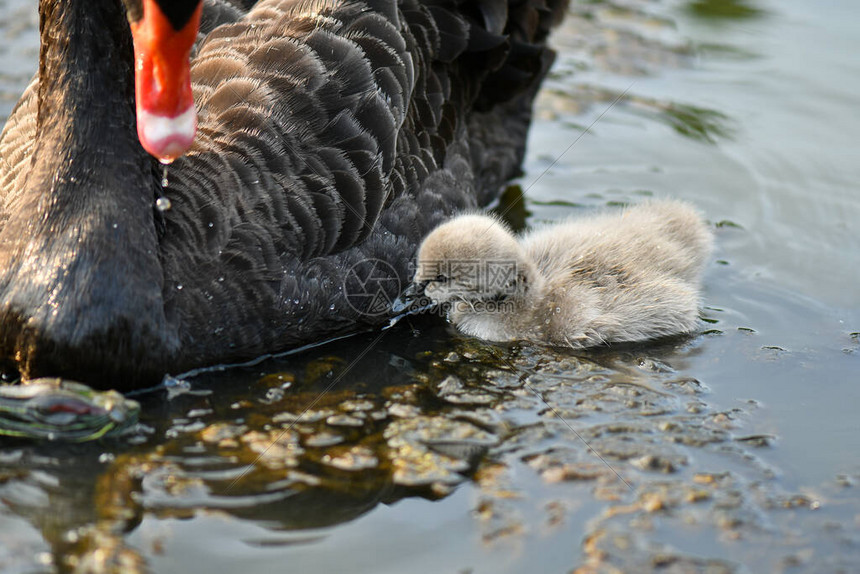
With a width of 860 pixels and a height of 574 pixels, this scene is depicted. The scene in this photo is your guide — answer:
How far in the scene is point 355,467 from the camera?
3678 mm

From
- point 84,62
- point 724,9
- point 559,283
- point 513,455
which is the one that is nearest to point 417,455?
point 513,455

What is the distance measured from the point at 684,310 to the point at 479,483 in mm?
1602

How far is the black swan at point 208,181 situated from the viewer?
3855 millimetres

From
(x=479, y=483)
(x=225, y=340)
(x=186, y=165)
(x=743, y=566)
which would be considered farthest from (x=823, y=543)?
(x=186, y=165)

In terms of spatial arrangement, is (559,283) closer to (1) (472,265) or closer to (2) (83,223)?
(1) (472,265)

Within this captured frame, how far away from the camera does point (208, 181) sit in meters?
4.26

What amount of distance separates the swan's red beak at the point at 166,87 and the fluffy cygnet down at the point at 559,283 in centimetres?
132

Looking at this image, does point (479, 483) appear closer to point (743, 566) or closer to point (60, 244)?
point (743, 566)

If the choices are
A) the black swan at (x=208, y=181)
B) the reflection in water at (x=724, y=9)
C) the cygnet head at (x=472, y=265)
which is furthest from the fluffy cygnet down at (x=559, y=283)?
the reflection in water at (x=724, y=9)

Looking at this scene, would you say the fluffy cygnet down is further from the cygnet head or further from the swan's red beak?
the swan's red beak

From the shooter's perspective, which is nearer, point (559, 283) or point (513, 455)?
point (513, 455)

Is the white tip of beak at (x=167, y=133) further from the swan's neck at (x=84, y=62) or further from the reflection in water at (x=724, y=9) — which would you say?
the reflection in water at (x=724, y=9)
